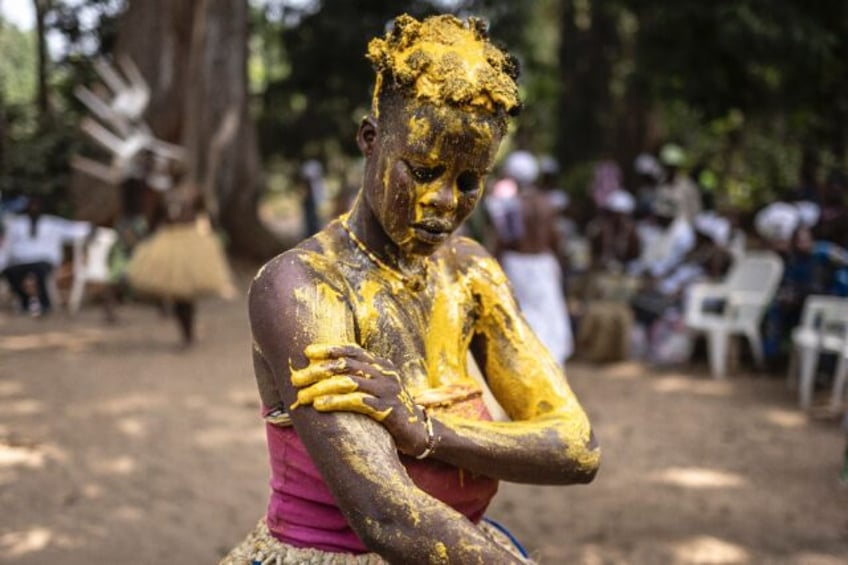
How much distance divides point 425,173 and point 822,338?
724 cm

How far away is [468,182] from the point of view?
1.74 metres

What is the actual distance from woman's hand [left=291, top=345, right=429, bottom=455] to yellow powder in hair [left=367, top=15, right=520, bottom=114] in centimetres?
50

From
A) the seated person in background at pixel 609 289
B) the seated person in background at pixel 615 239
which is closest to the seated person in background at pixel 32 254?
the seated person in background at pixel 609 289

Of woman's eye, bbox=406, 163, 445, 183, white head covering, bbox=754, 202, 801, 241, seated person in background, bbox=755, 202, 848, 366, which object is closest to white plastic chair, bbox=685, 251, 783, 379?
seated person in background, bbox=755, 202, 848, 366

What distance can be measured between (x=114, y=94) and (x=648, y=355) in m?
9.64

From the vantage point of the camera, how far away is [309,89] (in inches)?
741

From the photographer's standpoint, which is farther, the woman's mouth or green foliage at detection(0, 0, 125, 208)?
green foliage at detection(0, 0, 125, 208)

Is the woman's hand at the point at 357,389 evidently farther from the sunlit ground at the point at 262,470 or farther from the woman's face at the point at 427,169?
the sunlit ground at the point at 262,470

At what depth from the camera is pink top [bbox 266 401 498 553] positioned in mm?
1685

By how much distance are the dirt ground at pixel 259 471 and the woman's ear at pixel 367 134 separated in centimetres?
364

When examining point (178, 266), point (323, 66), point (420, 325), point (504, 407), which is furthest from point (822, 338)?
point (323, 66)

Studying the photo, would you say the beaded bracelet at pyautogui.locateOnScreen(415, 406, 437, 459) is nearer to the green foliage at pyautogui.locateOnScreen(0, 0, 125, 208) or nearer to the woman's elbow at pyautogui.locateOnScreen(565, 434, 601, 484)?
the woman's elbow at pyautogui.locateOnScreen(565, 434, 601, 484)

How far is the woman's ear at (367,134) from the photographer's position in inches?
69.5

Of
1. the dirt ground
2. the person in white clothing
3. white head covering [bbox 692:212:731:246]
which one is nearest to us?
the dirt ground
